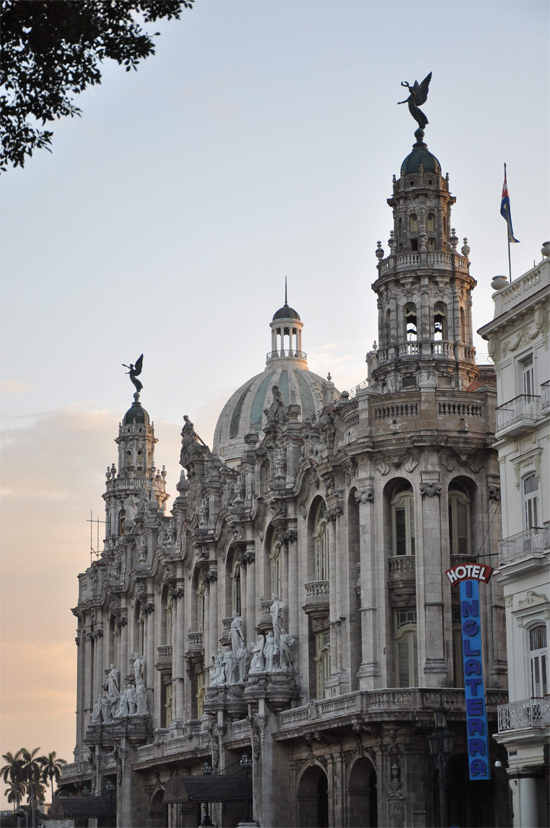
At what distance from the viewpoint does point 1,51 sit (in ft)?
84.0

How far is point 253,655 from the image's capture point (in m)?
65.6

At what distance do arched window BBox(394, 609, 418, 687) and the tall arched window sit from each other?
1706 centimetres

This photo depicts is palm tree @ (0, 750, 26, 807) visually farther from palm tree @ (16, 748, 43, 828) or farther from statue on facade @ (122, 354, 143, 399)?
statue on facade @ (122, 354, 143, 399)

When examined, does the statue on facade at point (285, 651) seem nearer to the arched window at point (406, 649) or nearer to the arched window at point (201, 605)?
the arched window at point (406, 649)

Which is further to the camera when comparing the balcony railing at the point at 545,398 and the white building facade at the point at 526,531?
the balcony railing at the point at 545,398

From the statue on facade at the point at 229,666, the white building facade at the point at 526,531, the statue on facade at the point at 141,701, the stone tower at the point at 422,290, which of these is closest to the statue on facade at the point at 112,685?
the statue on facade at the point at 141,701

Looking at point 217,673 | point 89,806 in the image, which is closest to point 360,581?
point 217,673

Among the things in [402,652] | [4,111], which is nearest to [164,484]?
[402,652]

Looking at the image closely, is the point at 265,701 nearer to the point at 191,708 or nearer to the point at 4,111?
the point at 191,708

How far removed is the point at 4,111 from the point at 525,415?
872 inches

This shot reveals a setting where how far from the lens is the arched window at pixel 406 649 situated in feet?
185

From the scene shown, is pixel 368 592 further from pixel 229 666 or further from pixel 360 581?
pixel 229 666

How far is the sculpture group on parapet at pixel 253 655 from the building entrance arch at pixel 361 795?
7.14m

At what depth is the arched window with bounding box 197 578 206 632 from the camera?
255 ft
